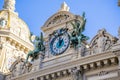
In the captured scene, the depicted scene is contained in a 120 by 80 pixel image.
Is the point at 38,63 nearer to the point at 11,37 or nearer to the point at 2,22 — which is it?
the point at 11,37

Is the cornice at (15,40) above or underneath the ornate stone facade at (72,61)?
above

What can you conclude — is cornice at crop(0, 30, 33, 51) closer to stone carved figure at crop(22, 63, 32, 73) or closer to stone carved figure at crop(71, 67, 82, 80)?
stone carved figure at crop(22, 63, 32, 73)

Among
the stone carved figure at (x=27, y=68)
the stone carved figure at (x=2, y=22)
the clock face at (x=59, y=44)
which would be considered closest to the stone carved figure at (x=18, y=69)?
the stone carved figure at (x=27, y=68)

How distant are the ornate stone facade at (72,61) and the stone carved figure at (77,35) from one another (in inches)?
11.5

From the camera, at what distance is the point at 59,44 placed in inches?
912

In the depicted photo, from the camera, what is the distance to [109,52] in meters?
19.1

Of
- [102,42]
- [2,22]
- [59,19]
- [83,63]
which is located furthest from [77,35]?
[2,22]

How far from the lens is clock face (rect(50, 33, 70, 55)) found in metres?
22.7

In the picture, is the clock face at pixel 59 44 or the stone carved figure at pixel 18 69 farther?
the stone carved figure at pixel 18 69

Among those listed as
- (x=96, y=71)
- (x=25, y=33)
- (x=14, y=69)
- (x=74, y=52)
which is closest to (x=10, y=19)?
(x=25, y=33)

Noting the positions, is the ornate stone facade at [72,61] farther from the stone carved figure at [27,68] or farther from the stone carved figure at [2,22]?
the stone carved figure at [2,22]

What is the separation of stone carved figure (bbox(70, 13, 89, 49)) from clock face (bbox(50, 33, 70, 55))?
0.72 meters

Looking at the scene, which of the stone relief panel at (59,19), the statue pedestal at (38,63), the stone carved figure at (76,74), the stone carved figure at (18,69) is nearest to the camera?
the stone carved figure at (76,74)

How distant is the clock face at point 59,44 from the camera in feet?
74.5
